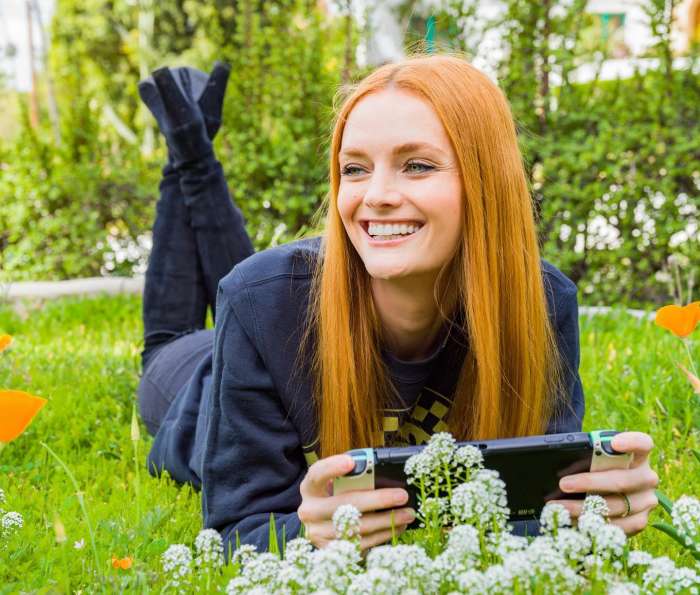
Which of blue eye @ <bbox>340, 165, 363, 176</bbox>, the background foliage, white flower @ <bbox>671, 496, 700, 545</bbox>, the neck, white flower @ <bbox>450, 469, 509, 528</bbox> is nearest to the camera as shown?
white flower @ <bbox>450, 469, 509, 528</bbox>

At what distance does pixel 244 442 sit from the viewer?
1.92 m

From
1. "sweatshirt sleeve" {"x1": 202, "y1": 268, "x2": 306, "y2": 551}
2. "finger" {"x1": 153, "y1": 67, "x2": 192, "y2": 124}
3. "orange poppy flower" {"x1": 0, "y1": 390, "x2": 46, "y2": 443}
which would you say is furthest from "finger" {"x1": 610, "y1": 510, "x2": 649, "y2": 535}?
"finger" {"x1": 153, "y1": 67, "x2": 192, "y2": 124}

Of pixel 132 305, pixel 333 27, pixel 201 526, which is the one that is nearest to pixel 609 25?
pixel 333 27

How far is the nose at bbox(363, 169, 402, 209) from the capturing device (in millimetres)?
1784

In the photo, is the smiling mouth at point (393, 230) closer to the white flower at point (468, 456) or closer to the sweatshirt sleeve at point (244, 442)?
the sweatshirt sleeve at point (244, 442)

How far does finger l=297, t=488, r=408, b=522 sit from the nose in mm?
591

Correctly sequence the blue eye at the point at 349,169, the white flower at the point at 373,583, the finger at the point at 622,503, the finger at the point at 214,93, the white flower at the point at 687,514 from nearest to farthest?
the white flower at the point at 373,583
the white flower at the point at 687,514
the finger at the point at 622,503
the blue eye at the point at 349,169
the finger at the point at 214,93

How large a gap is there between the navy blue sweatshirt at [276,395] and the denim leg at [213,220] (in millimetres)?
1246

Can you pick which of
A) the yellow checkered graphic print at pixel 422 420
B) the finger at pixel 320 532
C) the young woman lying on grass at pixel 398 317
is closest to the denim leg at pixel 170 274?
the young woman lying on grass at pixel 398 317

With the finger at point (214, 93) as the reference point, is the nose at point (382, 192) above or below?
below

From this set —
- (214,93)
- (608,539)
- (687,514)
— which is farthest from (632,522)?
(214,93)

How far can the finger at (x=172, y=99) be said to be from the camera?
333 cm

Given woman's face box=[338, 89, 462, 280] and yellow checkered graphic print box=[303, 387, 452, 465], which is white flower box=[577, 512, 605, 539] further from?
yellow checkered graphic print box=[303, 387, 452, 465]

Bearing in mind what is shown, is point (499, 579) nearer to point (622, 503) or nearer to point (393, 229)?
point (622, 503)
